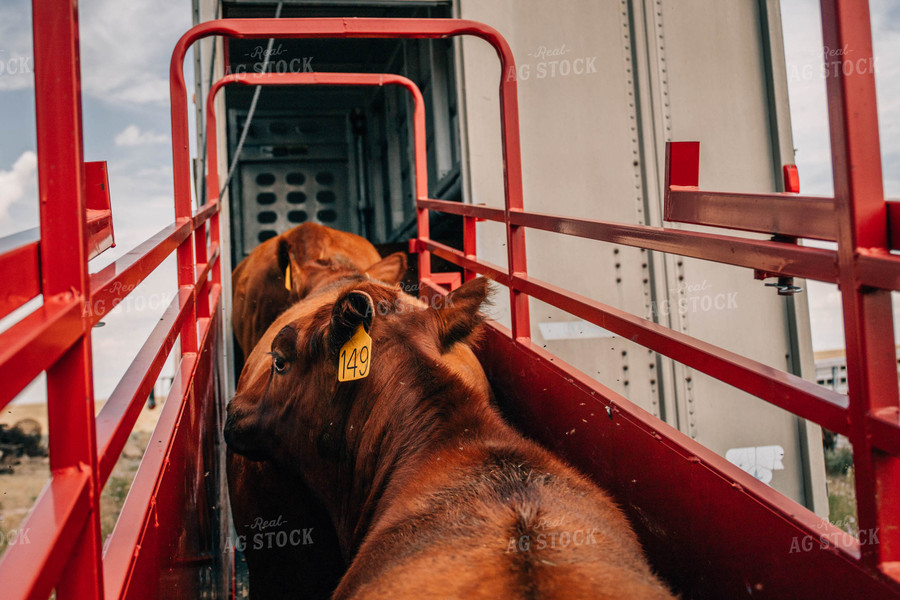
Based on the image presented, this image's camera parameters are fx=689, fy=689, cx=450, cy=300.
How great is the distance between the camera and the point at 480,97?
5031 mm

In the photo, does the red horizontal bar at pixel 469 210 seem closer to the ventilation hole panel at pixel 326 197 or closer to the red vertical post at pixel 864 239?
the red vertical post at pixel 864 239

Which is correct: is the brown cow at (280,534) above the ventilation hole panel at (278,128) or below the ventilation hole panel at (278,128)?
below

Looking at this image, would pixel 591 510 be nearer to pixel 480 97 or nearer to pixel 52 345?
pixel 52 345

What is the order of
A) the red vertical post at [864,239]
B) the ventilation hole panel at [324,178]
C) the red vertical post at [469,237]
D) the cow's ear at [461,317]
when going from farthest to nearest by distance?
the ventilation hole panel at [324,178] < the red vertical post at [469,237] < the cow's ear at [461,317] < the red vertical post at [864,239]

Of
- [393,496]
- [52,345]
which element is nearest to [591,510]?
[393,496]

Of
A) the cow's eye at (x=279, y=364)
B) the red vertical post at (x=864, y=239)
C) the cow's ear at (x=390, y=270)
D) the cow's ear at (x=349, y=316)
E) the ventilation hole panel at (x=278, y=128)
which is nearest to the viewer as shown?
the red vertical post at (x=864, y=239)

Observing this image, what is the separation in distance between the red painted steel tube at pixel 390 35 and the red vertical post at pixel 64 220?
81.1 inches

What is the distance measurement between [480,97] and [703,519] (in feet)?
12.8

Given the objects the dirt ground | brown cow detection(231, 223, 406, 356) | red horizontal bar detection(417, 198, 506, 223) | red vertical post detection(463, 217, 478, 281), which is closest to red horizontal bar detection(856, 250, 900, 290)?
red horizontal bar detection(417, 198, 506, 223)

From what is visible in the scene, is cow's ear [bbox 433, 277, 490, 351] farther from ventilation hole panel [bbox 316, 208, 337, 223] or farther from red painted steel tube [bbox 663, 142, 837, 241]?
ventilation hole panel [bbox 316, 208, 337, 223]

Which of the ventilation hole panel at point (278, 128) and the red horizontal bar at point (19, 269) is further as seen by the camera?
the ventilation hole panel at point (278, 128)

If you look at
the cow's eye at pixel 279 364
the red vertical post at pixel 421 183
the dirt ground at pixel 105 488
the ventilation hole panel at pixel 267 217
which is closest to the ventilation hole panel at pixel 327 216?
the ventilation hole panel at pixel 267 217

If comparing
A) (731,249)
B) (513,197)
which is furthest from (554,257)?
(731,249)

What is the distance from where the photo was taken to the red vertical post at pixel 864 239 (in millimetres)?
1119
